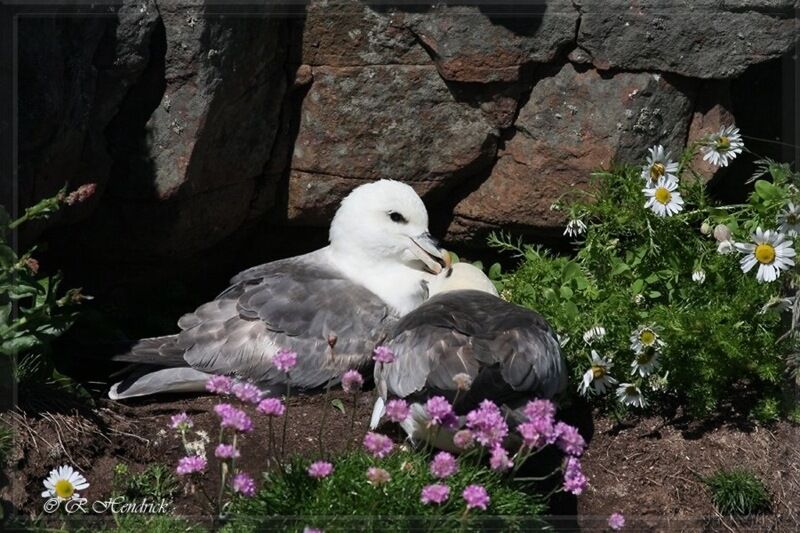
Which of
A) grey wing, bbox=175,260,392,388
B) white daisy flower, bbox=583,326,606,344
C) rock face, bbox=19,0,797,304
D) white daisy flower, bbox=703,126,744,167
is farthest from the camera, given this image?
rock face, bbox=19,0,797,304

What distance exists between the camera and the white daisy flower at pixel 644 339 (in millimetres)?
4340

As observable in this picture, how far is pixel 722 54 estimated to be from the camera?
5109mm

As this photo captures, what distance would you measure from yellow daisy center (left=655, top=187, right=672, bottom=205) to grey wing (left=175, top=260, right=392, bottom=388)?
118 centimetres

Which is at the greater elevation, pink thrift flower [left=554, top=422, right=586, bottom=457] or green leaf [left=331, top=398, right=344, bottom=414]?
pink thrift flower [left=554, top=422, right=586, bottom=457]

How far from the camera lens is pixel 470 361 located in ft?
13.3

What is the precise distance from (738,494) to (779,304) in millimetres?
695

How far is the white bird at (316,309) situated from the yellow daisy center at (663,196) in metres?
0.94

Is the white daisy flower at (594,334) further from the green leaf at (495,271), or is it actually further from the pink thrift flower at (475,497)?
the pink thrift flower at (475,497)

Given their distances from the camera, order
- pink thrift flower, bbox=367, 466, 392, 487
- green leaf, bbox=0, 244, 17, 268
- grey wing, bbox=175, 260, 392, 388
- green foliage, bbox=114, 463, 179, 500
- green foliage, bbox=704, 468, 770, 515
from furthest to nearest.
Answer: grey wing, bbox=175, 260, 392, 388 < green foliage, bbox=704, 468, 770, 515 < green foliage, bbox=114, 463, 179, 500 < green leaf, bbox=0, 244, 17, 268 < pink thrift flower, bbox=367, 466, 392, 487

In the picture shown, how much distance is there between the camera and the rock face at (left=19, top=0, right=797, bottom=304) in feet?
16.3

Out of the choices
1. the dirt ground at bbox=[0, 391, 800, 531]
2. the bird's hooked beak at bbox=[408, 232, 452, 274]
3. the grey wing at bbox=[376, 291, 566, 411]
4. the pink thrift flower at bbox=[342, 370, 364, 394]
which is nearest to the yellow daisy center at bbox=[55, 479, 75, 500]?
the dirt ground at bbox=[0, 391, 800, 531]

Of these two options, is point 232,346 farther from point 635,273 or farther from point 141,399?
point 635,273

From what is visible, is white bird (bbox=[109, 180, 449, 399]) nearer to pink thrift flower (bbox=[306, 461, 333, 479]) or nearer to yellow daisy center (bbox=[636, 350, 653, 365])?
yellow daisy center (bbox=[636, 350, 653, 365])

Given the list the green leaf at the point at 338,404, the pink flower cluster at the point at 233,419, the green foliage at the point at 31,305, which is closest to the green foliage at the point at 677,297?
the green leaf at the point at 338,404
